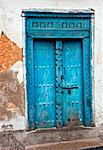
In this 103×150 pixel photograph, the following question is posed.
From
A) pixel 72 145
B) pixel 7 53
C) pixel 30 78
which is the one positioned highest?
pixel 7 53

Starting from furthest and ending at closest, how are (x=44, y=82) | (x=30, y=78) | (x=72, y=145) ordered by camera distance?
(x=44, y=82), (x=30, y=78), (x=72, y=145)

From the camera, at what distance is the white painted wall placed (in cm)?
675

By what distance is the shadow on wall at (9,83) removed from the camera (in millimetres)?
6773

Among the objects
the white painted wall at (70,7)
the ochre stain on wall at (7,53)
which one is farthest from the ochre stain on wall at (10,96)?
the white painted wall at (70,7)

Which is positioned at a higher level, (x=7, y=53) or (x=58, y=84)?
(x=7, y=53)

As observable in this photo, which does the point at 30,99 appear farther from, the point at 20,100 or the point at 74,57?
the point at 74,57

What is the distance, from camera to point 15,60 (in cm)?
685

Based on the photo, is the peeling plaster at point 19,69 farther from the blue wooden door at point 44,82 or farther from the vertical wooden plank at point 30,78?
the blue wooden door at point 44,82

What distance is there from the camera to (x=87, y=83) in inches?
289

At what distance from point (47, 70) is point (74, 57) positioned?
601 millimetres

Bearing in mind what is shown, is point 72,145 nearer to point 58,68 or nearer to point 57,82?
point 57,82

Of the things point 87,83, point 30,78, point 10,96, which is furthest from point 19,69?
point 87,83

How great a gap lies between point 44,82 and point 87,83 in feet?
2.81

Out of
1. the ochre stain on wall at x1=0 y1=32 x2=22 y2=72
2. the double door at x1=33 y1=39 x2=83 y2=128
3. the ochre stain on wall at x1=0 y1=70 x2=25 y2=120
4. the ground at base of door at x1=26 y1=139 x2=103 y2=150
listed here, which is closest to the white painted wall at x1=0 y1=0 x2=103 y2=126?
the ochre stain on wall at x1=0 y1=32 x2=22 y2=72
